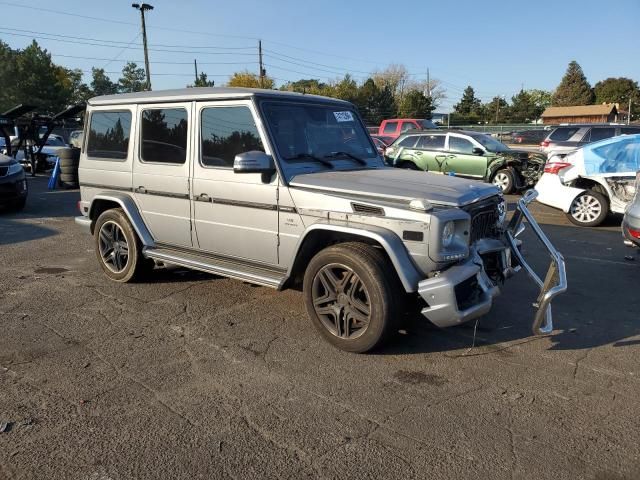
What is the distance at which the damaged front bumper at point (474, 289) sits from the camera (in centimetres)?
357

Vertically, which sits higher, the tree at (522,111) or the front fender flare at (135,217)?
the tree at (522,111)

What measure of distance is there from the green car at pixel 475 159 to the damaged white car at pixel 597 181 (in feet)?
13.0

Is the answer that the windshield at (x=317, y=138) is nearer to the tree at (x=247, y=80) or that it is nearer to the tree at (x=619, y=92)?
the tree at (x=247, y=80)

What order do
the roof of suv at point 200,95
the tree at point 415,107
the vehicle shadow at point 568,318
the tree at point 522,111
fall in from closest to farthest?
the vehicle shadow at point 568,318 < the roof of suv at point 200,95 < the tree at point 415,107 < the tree at point 522,111

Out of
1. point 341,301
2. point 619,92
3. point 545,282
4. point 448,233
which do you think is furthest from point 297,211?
point 619,92

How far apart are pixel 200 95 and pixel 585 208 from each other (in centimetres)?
749

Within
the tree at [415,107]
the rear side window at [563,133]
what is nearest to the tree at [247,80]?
the tree at [415,107]

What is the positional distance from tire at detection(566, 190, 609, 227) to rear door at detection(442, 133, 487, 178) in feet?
14.7

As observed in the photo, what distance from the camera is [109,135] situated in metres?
5.75

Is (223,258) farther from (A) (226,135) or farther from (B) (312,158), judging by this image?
(B) (312,158)

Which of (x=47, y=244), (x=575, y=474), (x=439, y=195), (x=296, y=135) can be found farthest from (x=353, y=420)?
(x=47, y=244)

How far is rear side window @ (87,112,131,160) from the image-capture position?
5566 millimetres

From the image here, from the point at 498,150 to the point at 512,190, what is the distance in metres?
1.14

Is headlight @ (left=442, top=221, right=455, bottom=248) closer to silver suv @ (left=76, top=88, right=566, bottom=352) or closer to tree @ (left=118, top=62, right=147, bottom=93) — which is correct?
silver suv @ (left=76, top=88, right=566, bottom=352)
